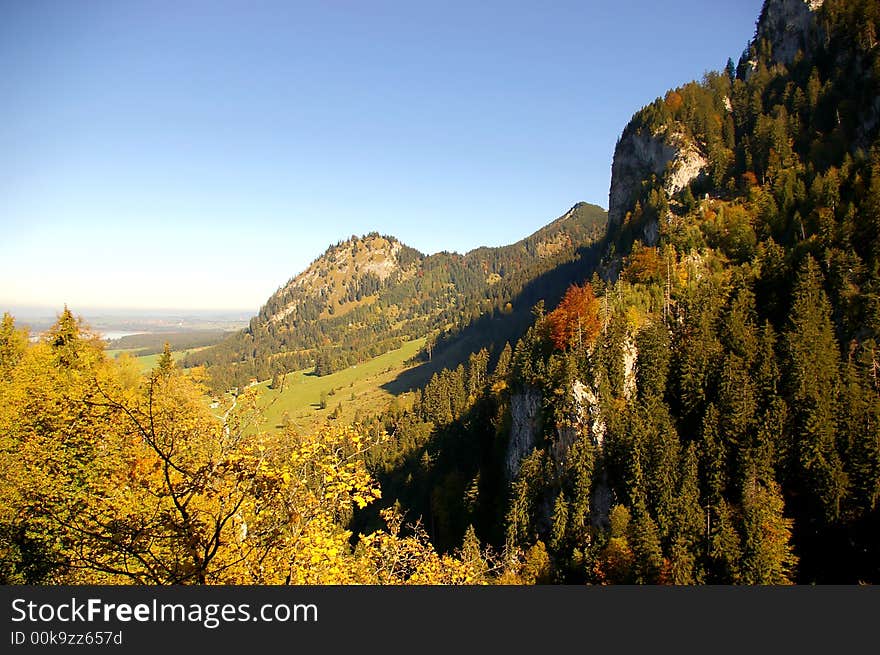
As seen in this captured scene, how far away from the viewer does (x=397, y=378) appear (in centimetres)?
17812

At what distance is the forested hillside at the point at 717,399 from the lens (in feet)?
130

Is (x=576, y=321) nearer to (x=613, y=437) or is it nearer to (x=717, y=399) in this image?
(x=613, y=437)

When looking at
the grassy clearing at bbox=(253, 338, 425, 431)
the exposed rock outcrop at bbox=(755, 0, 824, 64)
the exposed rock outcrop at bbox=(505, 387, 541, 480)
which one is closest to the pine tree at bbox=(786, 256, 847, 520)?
the exposed rock outcrop at bbox=(505, 387, 541, 480)

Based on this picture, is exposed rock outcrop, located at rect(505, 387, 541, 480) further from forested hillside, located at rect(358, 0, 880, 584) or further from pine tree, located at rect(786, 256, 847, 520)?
pine tree, located at rect(786, 256, 847, 520)

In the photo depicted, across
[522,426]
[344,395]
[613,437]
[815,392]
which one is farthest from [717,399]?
[344,395]

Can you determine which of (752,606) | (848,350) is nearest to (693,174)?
(848,350)

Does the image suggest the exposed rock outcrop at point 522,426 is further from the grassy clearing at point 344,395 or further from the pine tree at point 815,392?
the grassy clearing at point 344,395

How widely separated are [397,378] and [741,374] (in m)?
141

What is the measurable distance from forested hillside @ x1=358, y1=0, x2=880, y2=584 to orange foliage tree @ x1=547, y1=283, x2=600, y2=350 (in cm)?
39

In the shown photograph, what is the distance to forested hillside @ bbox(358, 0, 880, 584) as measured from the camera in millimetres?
39625

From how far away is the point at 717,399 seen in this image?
154 ft

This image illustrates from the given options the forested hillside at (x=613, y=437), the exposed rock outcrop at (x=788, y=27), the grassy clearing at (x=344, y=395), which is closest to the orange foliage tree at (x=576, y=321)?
the forested hillside at (x=613, y=437)

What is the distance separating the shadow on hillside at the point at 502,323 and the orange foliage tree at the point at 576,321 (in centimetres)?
8788

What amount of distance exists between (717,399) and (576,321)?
689 inches
